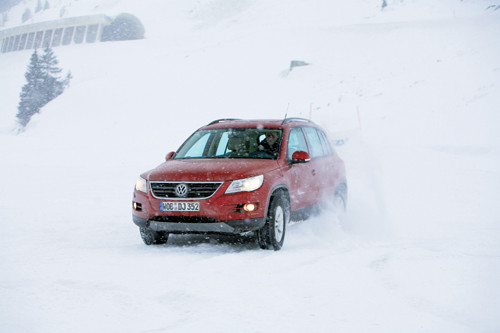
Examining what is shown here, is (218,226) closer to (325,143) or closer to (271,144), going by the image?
(271,144)

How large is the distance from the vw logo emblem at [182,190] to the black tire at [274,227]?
97 centimetres

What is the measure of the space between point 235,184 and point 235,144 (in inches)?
47.0

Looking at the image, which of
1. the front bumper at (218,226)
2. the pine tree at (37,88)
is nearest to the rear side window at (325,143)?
the front bumper at (218,226)

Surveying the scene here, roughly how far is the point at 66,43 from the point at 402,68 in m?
77.9

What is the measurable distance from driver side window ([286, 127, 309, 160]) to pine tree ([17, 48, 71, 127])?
4051cm

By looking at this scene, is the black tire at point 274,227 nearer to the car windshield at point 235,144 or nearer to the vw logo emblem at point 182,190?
the car windshield at point 235,144

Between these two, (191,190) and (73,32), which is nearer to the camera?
(191,190)

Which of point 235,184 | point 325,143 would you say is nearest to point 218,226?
point 235,184

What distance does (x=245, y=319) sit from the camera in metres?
4.05

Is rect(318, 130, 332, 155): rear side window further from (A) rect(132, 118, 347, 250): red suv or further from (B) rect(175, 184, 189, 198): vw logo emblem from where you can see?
(B) rect(175, 184, 189, 198): vw logo emblem

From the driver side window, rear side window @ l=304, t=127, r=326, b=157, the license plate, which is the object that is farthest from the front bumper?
rear side window @ l=304, t=127, r=326, b=157

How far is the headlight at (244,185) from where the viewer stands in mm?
6375

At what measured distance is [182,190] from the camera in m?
6.46

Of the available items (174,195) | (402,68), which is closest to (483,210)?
(174,195)
